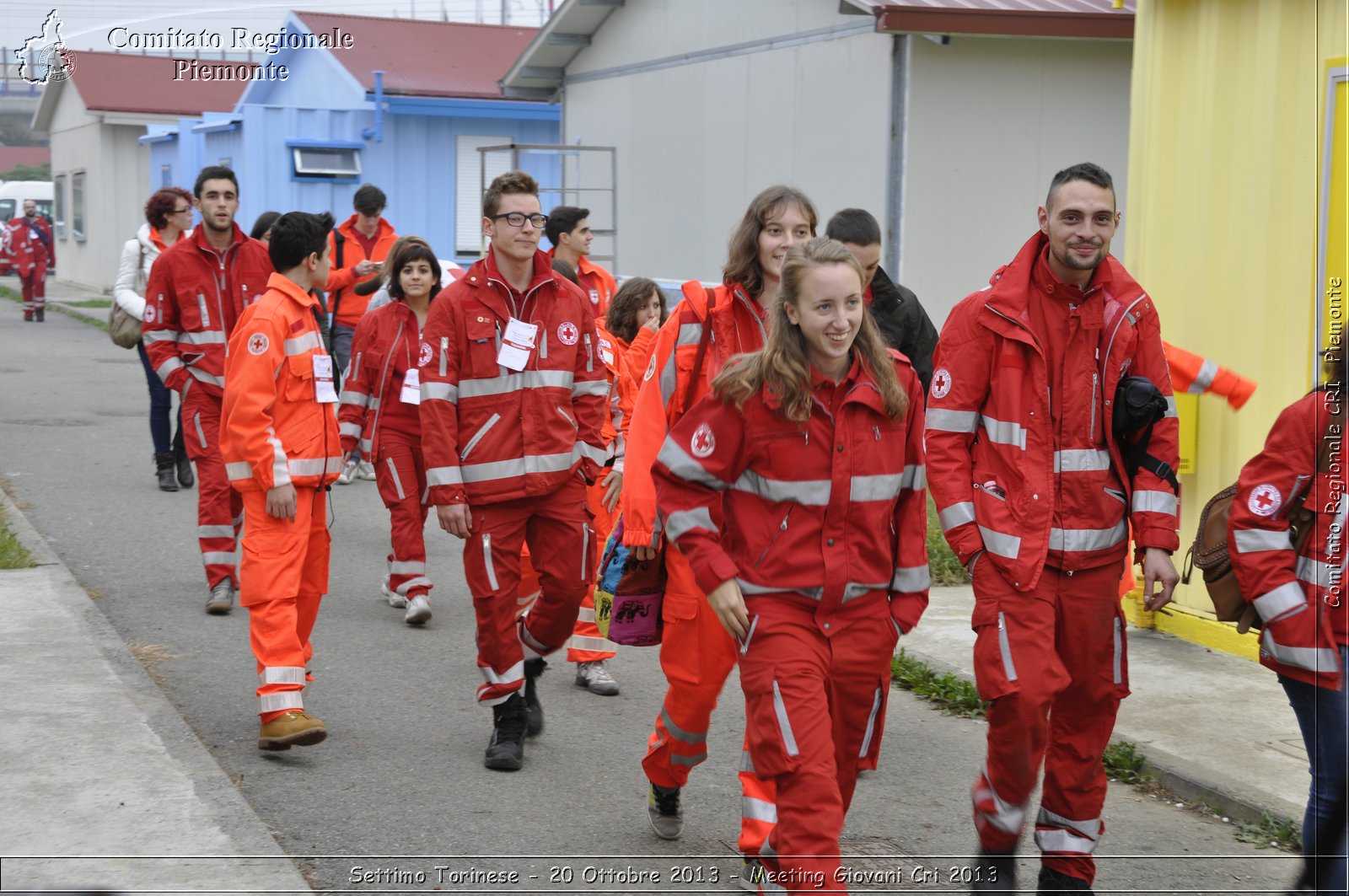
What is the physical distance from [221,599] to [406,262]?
2163 millimetres

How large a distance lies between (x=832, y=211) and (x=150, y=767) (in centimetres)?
868

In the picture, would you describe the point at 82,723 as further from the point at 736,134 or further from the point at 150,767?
the point at 736,134

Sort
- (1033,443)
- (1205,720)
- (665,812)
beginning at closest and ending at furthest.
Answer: (1033,443), (665,812), (1205,720)

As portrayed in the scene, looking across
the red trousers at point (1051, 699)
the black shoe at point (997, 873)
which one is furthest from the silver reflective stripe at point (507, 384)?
the black shoe at point (997, 873)

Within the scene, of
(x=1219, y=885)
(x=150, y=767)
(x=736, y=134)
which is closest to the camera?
(x=1219, y=885)

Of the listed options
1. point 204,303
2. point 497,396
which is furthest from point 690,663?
point 204,303

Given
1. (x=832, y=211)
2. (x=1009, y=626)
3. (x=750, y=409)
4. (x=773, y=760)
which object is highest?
(x=832, y=211)

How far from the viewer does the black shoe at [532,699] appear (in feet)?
20.9

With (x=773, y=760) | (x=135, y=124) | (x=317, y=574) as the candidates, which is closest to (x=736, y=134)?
(x=317, y=574)

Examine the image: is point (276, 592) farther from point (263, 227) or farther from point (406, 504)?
point (263, 227)

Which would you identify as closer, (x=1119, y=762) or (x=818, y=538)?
(x=818, y=538)

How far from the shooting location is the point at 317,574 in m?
6.29

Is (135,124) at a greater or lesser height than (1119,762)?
greater

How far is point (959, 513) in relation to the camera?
4.51 m
